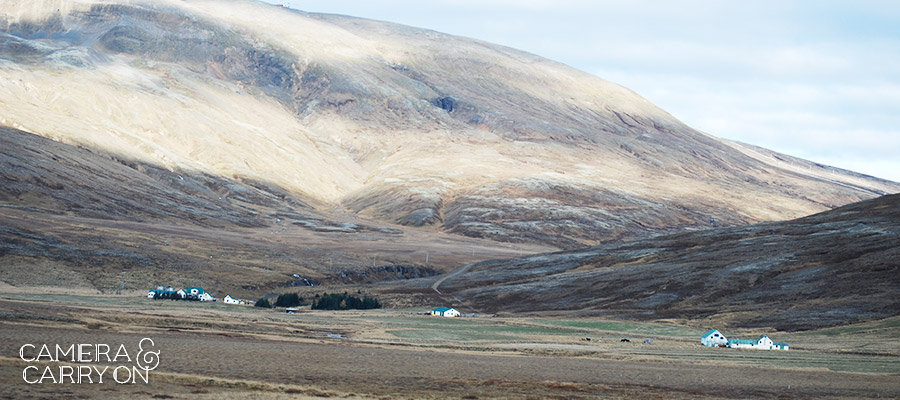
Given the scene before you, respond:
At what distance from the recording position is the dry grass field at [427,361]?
3312 centimetres

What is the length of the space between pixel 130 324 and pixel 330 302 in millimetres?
51329

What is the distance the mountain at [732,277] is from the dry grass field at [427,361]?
15.9 m

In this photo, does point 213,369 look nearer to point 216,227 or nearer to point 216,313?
point 216,313

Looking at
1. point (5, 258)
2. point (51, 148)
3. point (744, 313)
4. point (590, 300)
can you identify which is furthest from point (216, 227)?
point (744, 313)

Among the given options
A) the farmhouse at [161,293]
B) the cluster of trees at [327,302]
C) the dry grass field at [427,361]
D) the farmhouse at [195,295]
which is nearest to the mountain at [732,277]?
the dry grass field at [427,361]

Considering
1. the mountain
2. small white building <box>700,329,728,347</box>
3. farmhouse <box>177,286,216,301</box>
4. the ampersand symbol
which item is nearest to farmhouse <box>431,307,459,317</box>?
the mountain

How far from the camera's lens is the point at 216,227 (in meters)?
194

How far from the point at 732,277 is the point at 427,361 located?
7720 centimetres

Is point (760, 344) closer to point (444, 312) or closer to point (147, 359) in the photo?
point (444, 312)

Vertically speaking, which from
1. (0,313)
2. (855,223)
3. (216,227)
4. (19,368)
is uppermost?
(855,223)

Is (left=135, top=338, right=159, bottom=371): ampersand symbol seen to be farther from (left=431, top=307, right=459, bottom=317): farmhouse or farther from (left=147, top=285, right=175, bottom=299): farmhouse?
(left=147, top=285, right=175, bottom=299): farmhouse

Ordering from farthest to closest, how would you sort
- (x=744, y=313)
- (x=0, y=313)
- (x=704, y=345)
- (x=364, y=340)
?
(x=744, y=313)
(x=704, y=345)
(x=364, y=340)
(x=0, y=313)

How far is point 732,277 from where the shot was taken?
4409 inches

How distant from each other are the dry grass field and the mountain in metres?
15.9
